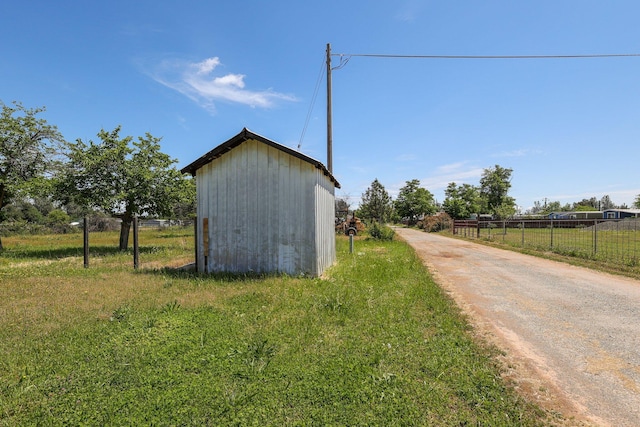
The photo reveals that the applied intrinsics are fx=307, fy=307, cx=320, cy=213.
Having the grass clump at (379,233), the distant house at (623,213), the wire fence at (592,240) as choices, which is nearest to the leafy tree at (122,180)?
the grass clump at (379,233)

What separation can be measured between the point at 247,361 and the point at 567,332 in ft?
15.3

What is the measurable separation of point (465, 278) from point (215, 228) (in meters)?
7.15

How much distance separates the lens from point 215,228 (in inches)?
343

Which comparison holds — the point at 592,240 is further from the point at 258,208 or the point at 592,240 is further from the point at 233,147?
the point at 233,147

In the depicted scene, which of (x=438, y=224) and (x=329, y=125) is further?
(x=438, y=224)

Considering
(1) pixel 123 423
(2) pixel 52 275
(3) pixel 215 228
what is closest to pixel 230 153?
(3) pixel 215 228

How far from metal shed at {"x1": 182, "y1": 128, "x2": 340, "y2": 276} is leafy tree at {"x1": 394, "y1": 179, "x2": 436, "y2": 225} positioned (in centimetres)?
6124

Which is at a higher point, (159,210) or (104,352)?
(159,210)

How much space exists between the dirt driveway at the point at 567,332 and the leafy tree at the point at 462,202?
53.2 metres

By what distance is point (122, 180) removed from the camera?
14.8 meters

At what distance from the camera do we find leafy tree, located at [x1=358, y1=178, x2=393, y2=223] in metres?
29.6

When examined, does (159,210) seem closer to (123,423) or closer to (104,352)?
(104,352)

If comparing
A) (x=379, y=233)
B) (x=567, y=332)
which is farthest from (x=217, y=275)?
(x=379, y=233)

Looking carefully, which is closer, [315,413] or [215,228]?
[315,413]
